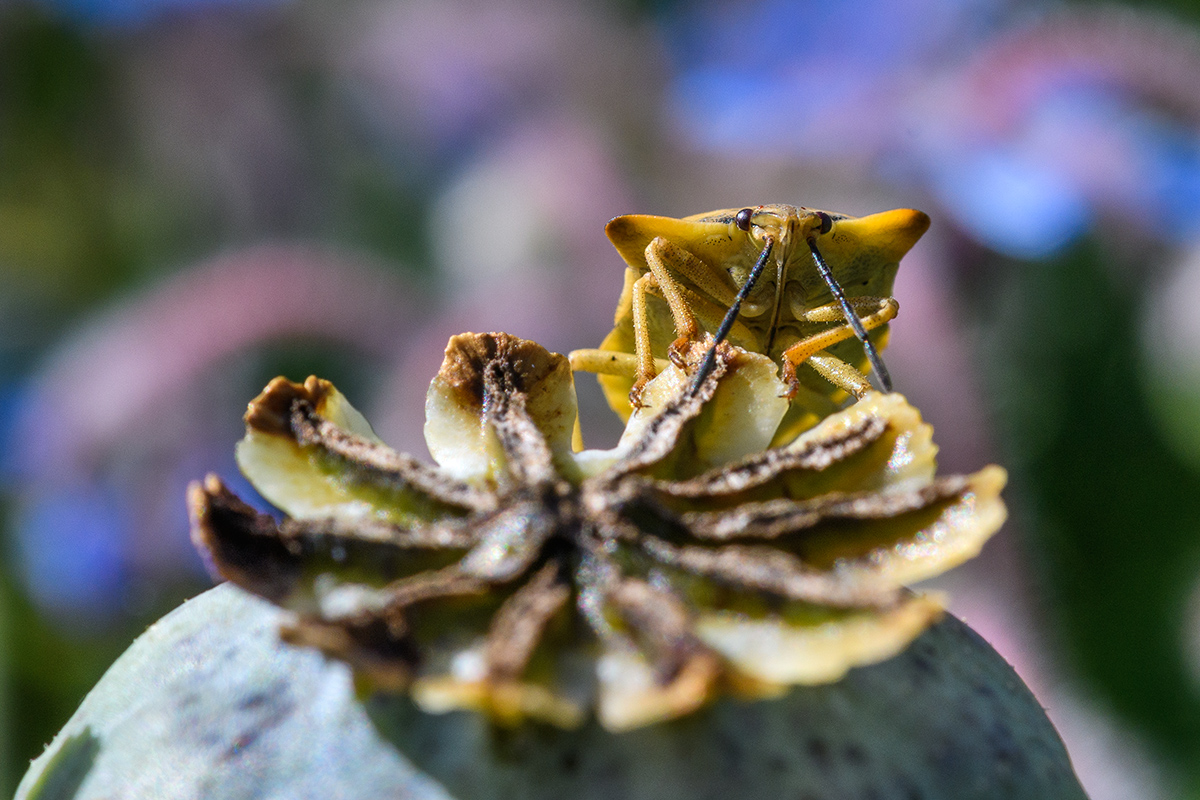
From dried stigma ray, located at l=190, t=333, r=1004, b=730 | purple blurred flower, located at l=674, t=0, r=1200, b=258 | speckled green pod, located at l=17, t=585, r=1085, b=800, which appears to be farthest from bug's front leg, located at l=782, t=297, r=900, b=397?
purple blurred flower, located at l=674, t=0, r=1200, b=258

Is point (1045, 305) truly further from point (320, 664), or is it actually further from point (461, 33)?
point (320, 664)

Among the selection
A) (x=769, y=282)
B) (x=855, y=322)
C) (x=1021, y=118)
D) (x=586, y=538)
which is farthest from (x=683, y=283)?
(x=1021, y=118)

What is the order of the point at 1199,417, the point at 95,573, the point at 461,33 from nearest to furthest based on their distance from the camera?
the point at 95,573 → the point at 1199,417 → the point at 461,33

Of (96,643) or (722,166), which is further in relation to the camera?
(722,166)

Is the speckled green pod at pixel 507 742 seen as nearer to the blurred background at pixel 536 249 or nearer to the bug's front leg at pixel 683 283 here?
the bug's front leg at pixel 683 283

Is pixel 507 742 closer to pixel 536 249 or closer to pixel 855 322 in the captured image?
pixel 855 322

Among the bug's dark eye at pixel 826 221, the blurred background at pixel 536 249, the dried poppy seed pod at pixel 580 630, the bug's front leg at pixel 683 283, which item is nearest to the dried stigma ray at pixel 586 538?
the dried poppy seed pod at pixel 580 630

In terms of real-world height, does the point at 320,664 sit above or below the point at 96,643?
above

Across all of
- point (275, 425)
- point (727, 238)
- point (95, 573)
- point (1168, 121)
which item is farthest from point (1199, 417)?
point (275, 425)
